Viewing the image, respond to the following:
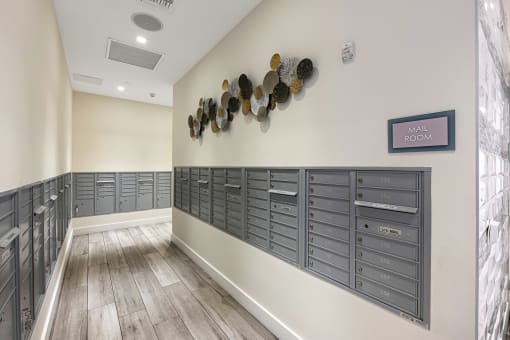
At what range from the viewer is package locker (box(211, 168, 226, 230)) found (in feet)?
7.61

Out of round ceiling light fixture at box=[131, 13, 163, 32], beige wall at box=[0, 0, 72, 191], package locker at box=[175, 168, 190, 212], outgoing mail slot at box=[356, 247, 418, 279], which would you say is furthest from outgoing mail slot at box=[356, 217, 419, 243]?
package locker at box=[175, 168, 190, 212]

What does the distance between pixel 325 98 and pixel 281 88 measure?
36cm

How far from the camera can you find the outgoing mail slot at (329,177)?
1.21m

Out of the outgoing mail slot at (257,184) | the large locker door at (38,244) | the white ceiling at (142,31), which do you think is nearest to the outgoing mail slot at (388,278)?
the outgoing mail slot at (257,184)

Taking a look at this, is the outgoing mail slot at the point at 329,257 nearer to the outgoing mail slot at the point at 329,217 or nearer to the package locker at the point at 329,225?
the package locker at the point at 329,225

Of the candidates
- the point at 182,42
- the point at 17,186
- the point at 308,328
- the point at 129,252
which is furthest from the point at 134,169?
the point at 308,328

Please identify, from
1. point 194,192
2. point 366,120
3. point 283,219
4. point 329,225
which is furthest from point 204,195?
point 366,120

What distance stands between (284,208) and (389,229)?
0.70 m

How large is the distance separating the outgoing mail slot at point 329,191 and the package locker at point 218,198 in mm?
1133

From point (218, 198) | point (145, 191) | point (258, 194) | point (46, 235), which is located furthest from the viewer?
point (145, 191)

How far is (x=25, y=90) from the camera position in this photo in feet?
3.95

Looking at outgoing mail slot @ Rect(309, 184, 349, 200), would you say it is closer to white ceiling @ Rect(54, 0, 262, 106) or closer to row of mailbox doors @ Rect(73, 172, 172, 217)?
white ceiling @ Rect(54, 0, 262, 106)

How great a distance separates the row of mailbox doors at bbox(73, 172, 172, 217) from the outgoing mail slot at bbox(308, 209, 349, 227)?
13.8 feet

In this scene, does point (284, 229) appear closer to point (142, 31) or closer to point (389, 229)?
point (389, 229)
